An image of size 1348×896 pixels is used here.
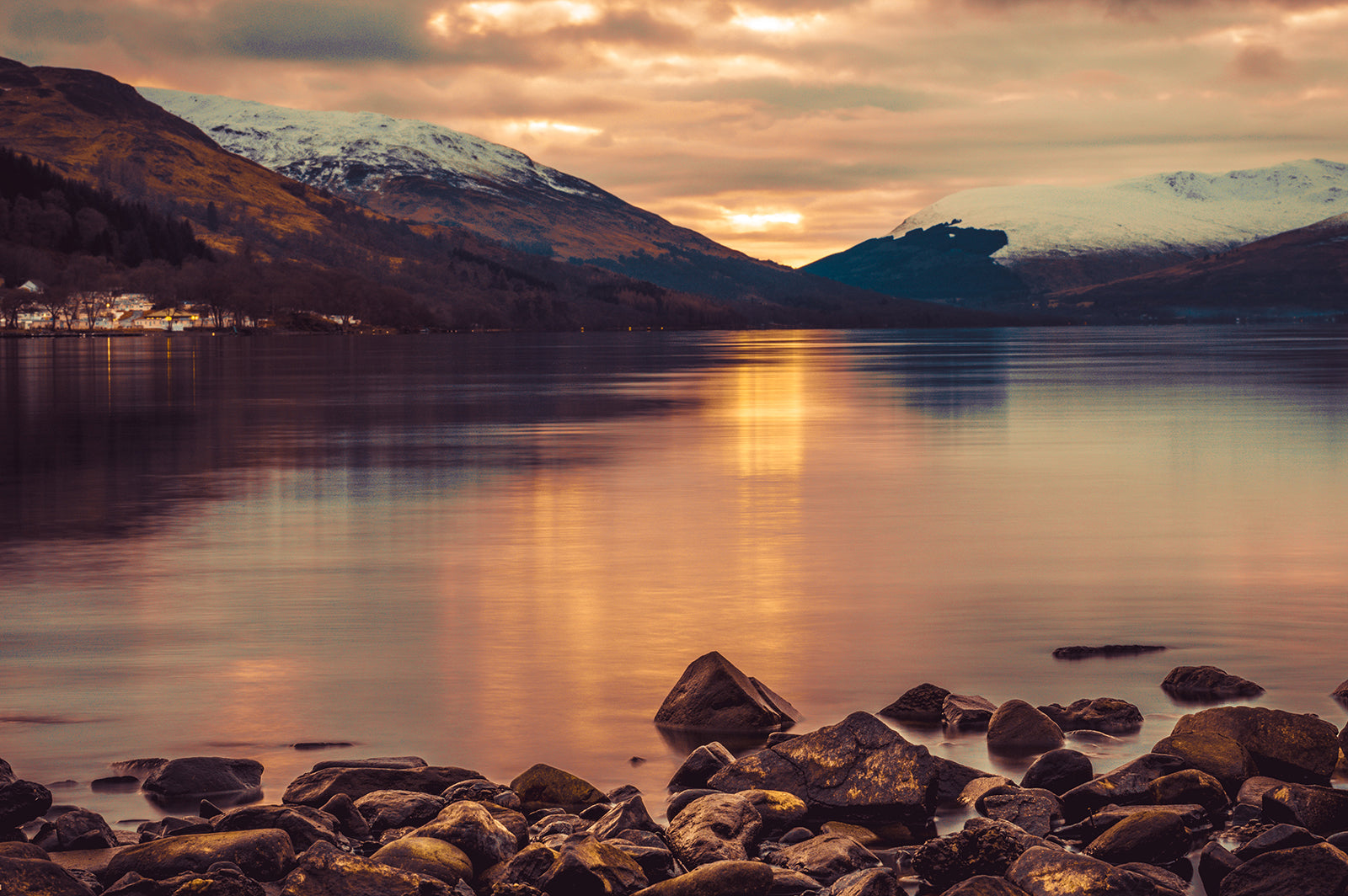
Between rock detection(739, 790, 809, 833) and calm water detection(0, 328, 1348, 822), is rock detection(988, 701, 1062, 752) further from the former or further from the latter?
rock detection(739, 790, 809, 833)

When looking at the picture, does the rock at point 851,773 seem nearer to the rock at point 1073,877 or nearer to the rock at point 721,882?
the rock at point 1073,877

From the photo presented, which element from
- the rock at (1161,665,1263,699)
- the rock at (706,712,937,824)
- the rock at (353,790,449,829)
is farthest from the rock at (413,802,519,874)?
the rock at (1161,665,1263,699)

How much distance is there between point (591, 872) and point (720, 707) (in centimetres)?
491

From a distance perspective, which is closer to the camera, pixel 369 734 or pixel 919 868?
pixel 919 868

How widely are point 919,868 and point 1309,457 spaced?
3713 centimetres

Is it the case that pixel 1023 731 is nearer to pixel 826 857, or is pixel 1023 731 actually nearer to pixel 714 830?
pixel 826 857

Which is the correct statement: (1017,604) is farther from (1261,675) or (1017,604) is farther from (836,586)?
(1261,675)

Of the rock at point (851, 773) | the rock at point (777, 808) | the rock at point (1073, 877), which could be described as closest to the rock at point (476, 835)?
the rock at point (777, 808)

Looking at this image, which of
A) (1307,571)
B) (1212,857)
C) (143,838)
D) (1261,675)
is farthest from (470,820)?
(1307,571)

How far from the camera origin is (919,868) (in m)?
11.2

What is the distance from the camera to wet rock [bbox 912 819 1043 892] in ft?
36.1

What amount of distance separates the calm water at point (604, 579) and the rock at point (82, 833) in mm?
1066

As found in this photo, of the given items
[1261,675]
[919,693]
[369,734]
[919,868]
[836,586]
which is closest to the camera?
[919,868]

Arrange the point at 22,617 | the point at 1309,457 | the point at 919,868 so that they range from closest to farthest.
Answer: the point at 919,868
the point at 22,617
the point at 1309,457
